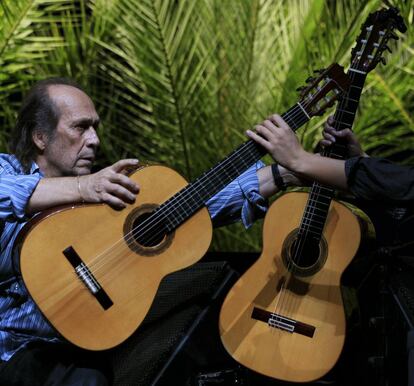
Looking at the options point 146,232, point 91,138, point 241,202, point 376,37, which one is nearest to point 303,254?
point 241,202

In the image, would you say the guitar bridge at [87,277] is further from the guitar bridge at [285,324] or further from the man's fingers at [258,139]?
the man's fingers at [258,139]

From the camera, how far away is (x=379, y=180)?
2.33 metres

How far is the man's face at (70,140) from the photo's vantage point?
9.34 feet

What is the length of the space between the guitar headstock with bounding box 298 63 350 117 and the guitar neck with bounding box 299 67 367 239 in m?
0.05

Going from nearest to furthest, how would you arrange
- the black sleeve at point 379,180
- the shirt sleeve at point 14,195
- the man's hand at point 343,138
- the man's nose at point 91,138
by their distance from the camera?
the black sleeve at point 379,180, the shirt sleeve at point 14,195, the man's hand at point 343,138, the man's nose at point 91,138

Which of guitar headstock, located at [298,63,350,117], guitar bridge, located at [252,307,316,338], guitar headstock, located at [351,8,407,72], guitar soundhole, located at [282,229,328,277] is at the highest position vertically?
guitar headstock, located at [351,8,407,72]

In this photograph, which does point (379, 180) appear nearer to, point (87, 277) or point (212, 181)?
point (212, 181)

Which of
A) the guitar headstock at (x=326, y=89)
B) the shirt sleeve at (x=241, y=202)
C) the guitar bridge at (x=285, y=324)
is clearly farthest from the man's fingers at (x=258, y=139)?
the guitar bridge at (x=285, y=324)

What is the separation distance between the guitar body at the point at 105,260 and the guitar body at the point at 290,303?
0.86ft

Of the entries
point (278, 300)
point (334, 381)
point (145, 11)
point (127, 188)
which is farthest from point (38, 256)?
point (145, 11)

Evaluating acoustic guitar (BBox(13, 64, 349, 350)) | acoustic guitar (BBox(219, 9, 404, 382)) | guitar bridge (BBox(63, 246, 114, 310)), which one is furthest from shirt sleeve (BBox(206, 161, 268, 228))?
guitar bridge (BBox(63, 246, 114, 310))

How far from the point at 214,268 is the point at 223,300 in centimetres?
15

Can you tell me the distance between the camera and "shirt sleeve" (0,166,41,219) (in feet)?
7.99

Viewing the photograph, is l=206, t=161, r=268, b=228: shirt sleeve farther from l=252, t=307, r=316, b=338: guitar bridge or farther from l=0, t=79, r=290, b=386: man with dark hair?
l=252, t=307, r=316, b=338: guitar bridge
